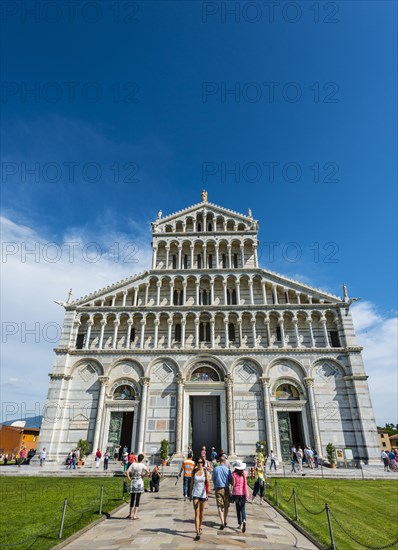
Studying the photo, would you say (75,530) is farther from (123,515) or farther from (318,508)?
(318,508)

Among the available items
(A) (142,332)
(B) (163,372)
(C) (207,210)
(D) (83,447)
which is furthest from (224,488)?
(C) (207,210)

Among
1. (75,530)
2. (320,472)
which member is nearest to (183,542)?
(75,530)

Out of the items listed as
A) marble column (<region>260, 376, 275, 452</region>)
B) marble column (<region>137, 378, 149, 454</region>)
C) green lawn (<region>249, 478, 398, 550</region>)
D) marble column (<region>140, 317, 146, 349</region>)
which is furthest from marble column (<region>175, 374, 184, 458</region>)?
green lawn (<region>249, 478, 398, 550</region>)

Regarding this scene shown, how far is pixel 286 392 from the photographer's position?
26531 millimetres

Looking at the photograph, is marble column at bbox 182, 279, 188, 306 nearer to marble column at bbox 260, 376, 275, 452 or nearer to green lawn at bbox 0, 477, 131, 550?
marble column at bbox 260, 376, 275, 452

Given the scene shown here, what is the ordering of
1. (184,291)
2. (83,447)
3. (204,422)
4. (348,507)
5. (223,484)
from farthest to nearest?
(184,291)
(204,422)
(83,447)
(348,507)
(223,484)

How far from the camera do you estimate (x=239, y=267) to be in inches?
1252

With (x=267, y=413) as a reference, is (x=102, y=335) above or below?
above

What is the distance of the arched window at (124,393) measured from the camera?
1059 inches

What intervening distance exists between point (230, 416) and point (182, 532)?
676 inches

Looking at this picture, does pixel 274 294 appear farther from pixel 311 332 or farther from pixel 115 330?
pixel 115 330

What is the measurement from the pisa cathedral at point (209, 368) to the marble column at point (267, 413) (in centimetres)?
9

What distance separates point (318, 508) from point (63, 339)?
2300cm

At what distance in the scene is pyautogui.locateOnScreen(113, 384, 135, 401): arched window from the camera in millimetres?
26906
